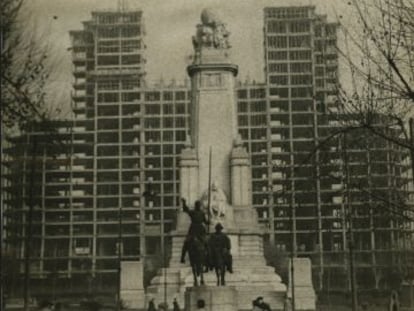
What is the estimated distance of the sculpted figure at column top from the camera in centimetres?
6444

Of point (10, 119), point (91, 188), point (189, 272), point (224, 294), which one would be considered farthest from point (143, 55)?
point (10, 119)

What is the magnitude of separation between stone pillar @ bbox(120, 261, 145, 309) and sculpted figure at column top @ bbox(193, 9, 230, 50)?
694 inches

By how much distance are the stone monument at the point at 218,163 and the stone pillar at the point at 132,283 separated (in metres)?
0.77

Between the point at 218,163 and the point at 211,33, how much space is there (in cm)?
1010

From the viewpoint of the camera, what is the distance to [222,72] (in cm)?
6288

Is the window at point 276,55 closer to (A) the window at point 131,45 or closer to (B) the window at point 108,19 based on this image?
(A) the window at point 131,45

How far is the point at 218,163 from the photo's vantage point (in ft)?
203

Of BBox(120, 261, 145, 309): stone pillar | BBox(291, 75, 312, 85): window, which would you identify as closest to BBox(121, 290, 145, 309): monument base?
BBox(120, 261, 145, 309): stone pillar

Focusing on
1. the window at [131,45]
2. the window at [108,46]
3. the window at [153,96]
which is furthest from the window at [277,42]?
the window at [108,46]

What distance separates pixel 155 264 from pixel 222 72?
53.1 feet

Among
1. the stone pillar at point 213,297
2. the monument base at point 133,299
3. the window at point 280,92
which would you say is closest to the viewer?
the stone pillar at point 213,297

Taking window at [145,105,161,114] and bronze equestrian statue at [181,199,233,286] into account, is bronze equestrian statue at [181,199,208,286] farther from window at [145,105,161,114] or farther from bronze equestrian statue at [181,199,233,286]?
window at [145,105,161,114]

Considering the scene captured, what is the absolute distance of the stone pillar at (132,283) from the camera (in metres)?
55.3

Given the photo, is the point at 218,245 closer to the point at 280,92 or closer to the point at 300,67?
the point at 280,92
